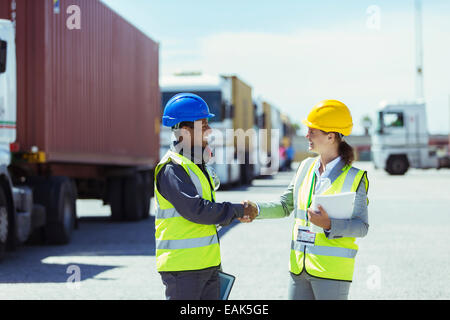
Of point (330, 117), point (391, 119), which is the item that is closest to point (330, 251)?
point (330, 117)

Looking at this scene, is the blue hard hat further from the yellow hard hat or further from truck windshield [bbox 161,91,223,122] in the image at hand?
truck windshield [bbox 161,91,223,122]

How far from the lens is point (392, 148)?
3772cm

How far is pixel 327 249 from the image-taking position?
3.94 m

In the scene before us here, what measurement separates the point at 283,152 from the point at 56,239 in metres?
41.6

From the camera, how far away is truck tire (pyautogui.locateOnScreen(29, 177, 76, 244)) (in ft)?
39.9

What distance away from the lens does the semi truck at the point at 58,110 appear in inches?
426

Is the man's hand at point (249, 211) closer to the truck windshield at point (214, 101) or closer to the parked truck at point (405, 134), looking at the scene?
the truck windshield at point (214, 101)

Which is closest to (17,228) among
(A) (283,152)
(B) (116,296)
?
(B) (116,296)

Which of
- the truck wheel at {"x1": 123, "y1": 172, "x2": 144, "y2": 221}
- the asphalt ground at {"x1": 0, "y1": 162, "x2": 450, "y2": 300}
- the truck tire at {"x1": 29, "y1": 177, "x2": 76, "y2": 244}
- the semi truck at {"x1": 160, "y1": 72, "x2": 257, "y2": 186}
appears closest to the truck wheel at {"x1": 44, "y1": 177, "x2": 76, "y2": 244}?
the truck tire at {"x1": 29, "y1": 177, "x2": 76, "y2": 244}

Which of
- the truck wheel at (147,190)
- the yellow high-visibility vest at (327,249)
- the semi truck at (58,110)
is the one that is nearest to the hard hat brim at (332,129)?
the yellow high-visibility vest at (327,249)

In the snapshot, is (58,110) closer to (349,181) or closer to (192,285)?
(192,285)

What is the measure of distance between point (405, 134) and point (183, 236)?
34.7m

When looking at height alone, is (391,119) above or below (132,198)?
above
